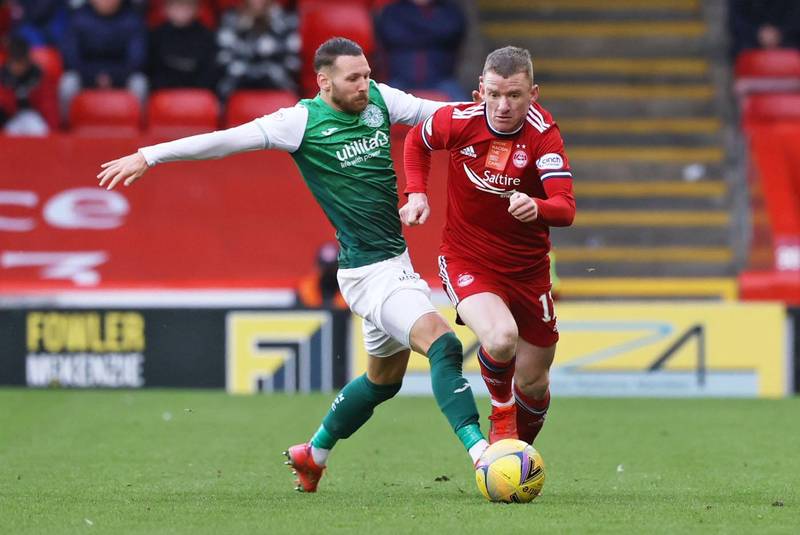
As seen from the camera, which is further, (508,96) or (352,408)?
(352,408)

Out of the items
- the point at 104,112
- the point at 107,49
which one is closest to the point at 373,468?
the point at 104,112

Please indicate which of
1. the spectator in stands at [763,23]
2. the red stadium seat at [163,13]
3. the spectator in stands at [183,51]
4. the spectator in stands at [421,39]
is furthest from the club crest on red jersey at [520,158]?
the spectator in stands at [763,23]

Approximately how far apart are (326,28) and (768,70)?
4.79 m

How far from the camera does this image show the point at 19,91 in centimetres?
1456

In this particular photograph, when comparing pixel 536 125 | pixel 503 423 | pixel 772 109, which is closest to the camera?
pixel 503 423

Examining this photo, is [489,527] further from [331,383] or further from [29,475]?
[331,383]

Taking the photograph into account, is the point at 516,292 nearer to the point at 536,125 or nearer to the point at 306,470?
the point at 536,125

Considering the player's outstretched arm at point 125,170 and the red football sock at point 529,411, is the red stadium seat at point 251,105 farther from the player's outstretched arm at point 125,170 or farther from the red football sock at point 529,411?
the player's outstretched arm at point 125,170

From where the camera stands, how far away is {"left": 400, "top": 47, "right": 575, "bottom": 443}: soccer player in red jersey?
668 cm

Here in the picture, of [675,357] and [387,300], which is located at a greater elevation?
[387,300]

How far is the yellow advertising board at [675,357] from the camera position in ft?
41.9

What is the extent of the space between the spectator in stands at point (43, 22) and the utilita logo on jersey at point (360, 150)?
9.46m

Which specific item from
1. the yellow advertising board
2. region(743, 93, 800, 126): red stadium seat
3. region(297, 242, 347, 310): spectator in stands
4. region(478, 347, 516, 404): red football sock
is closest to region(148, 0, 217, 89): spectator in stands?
region(297, 242, 347, 310): spectator in stands

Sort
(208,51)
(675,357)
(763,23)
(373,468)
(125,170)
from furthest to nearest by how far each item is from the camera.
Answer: (763,23)
(208,51)
(675,357)
(373,468)
(125,170)
